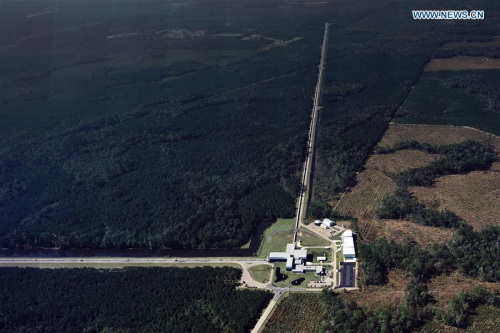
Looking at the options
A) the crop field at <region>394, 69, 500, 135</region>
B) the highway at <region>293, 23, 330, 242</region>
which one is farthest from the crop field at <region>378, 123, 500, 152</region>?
the highway at <region>293, 23, 330, 242</region>

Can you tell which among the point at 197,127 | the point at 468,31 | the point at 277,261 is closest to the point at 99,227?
the point at 277,261

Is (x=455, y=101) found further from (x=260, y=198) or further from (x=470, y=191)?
(x=260, y=198)

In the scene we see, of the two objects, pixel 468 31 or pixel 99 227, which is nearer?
pixel 99 227

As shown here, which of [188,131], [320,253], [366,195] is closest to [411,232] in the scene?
[366,195]

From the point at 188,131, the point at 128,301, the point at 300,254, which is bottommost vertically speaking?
the point at 128,301

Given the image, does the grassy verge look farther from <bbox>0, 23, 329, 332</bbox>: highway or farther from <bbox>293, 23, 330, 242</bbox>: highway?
<bbox>293, 23, 330, 242</bbox>: highway

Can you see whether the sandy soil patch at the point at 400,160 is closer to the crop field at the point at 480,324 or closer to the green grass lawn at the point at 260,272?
the green grass lawn at the point at 260,272

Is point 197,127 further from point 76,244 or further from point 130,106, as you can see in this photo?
point 76,244
